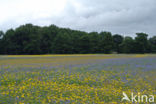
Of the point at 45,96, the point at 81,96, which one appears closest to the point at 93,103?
the point at 81,96

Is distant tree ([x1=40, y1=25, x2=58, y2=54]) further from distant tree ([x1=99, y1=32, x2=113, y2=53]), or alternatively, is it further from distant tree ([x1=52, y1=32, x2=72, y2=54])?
distant tree ([x1=99, y1=32, x2=113, y2=53])

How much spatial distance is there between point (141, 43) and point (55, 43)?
47590 mm

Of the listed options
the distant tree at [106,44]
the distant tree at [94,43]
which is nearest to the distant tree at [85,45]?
the distant tree at [94,43]

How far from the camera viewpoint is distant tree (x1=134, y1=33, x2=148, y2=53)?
9194 centimetres

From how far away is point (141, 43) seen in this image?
91.6 metres

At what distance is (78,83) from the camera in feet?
37.6

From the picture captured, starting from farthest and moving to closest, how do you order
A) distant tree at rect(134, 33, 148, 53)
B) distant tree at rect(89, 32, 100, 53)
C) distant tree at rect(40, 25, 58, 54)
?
distant tree at rect(134, 33, 148, 53)
distant tree at rect(89, 32, 100, 53)
distant tree at rect(40, 25, 58, 54)

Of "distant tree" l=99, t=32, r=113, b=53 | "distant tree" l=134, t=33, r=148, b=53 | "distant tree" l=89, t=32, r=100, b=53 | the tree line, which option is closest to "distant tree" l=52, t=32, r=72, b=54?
the tree line

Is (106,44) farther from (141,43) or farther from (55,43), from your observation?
(55,43)

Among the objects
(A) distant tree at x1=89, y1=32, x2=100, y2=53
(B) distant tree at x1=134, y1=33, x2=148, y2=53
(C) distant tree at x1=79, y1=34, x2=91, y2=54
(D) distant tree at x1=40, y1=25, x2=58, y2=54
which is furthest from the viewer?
(B) distant tree at x1=134, y1=33, x2=148, y2=53

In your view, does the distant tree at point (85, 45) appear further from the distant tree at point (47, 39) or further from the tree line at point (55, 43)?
the distant tree at point (47, 39)

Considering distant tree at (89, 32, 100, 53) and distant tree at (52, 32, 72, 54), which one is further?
distant tree at (89, 32, 100, 53)

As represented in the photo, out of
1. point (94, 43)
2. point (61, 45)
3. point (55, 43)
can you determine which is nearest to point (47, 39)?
point (55, 43)

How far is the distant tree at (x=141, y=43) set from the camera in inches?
3620
